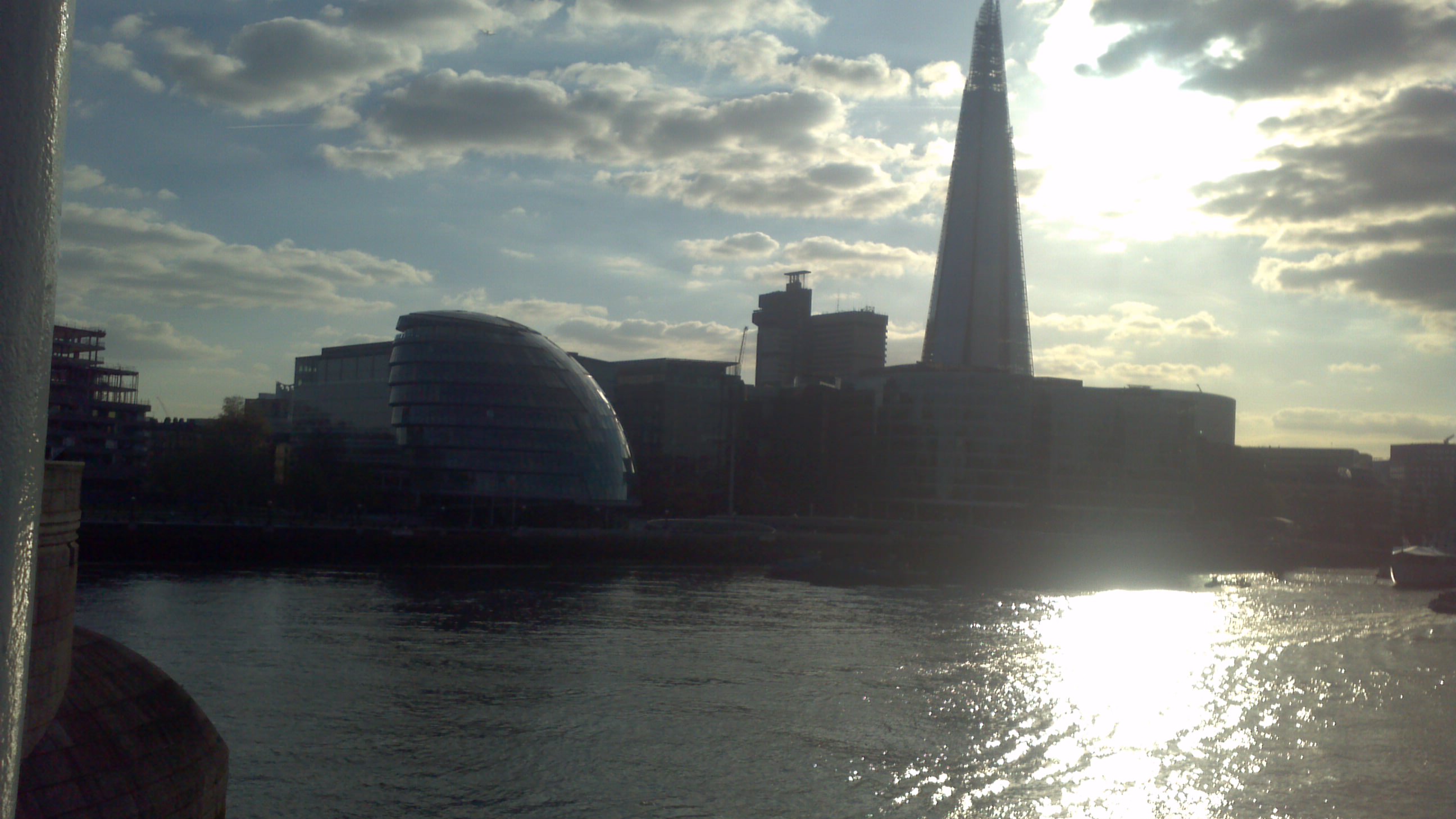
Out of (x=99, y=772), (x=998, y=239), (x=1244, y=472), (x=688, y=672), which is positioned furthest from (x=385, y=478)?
(x=1244, y=472)

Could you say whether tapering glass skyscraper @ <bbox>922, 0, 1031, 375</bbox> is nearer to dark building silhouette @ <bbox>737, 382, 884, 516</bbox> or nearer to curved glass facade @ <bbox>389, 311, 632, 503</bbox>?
dark building silhouette @ <bbox>737, 382, 884, 516</bbox>

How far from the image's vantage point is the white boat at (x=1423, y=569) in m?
62.8

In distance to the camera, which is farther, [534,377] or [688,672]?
[534,377]

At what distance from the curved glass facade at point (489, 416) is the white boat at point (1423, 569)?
1792 inches

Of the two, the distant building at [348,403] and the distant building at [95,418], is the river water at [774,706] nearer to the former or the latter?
the distant building at [348,403]

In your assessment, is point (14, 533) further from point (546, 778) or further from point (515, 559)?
point (515, 559)

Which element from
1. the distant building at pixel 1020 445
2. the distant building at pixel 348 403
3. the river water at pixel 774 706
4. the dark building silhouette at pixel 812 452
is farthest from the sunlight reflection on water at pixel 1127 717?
the dark building silhouette at pixel 812 452

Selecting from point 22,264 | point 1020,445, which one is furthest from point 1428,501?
point 22,264

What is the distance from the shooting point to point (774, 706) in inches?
883

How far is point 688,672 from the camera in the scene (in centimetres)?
2569

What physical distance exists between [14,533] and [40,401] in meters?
0.18

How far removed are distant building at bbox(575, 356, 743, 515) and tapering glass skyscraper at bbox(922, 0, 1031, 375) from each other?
33.8 metres

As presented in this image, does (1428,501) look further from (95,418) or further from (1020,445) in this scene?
(95,418)

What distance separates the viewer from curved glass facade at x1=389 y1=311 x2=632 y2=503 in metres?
66.7
